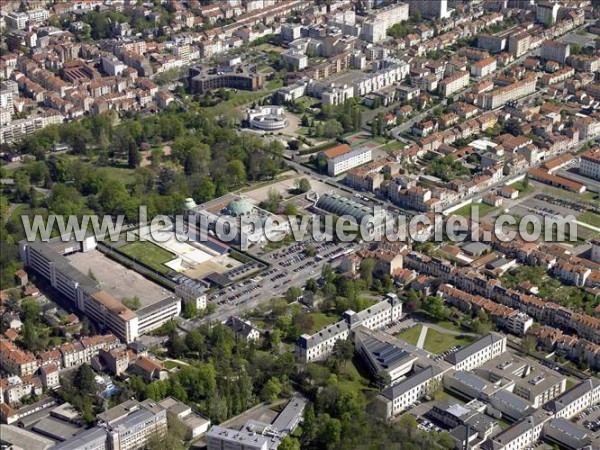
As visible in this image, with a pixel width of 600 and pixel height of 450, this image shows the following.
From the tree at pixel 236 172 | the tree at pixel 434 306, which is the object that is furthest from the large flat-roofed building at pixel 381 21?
the tree at pixel 434 306

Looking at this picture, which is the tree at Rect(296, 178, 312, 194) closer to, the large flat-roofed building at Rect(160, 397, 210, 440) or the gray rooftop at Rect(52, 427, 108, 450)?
the large flat-roofed building at Rect(160, 397, 210, 440)

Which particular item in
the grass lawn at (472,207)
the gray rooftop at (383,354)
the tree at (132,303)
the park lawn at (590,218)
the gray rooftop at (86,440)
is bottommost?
the park lawn at (590,218)

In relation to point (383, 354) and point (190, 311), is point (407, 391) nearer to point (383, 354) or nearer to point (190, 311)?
point (383, 354)

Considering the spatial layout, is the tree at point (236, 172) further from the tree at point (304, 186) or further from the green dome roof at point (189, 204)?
the green dome roof at point (189, 204)

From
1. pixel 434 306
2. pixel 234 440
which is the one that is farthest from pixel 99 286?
pixel 434 306

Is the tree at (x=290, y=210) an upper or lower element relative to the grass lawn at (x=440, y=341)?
upper

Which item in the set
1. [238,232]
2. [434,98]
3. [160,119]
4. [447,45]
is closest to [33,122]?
[160,119]

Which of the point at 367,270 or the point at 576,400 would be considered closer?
the point at 576,400
